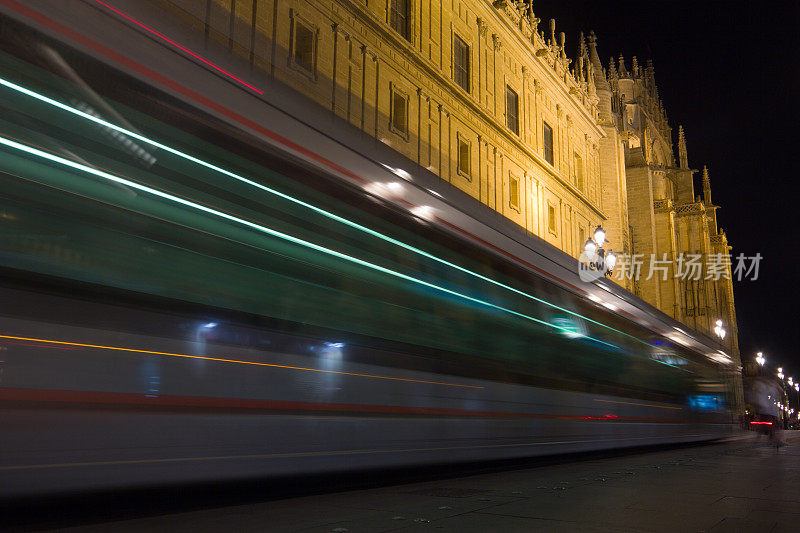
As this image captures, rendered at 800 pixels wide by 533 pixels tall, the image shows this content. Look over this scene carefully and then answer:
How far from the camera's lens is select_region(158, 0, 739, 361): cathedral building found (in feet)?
57.2

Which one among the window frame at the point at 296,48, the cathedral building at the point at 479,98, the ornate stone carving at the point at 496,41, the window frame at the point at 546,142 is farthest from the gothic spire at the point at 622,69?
the window frame at the point at 296,48

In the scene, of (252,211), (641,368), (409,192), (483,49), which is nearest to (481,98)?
(483,49)

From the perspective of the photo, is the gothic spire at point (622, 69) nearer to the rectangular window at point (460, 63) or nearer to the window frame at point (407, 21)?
the rectangular window at point (460, 63)

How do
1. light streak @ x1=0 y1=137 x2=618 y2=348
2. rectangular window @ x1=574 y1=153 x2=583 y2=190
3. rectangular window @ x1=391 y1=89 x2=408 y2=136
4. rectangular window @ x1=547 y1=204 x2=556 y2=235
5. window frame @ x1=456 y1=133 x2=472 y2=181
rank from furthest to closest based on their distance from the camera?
rectangular window @ x1=574 y1=153 x2=583 y2=190 → rectangular window @ x1=547 y1=204 x2=556 y2=235 → window frame @ x1=456 y1=133 x2=472 y2=181 → rectangular window @ x1=391 y1=89 x2=408 y2=136 → light streak @ x1=0 y1=137 x2=618 y2=348

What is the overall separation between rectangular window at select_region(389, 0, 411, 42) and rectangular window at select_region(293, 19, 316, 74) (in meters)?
4.22

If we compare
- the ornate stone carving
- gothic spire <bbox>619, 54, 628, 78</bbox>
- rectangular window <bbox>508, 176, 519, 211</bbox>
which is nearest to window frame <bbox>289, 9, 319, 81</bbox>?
the ornate stone carving

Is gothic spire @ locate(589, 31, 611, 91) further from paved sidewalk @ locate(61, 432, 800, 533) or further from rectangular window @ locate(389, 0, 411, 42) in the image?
paved sidewalk @ locate(61, 432, 800, 533)

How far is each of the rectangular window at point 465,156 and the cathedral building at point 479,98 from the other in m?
0.05

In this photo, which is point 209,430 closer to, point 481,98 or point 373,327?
point 373,327

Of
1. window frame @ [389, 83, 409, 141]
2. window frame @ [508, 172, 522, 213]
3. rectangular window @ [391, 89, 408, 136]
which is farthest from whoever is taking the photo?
window frame @ [508, 172, 522, 213]

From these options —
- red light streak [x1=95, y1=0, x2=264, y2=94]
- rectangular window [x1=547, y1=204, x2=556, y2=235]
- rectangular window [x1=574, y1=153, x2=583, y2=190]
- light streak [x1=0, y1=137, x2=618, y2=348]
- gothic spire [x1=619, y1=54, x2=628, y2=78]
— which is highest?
gothic spire [x1=619, y1=54, x2=628, y2=78]

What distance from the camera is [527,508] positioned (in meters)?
5.39

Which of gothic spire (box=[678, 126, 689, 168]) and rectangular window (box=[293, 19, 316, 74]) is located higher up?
gothic spire (box=[678, 126, 689, 168])

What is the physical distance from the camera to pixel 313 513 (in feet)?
16.2
